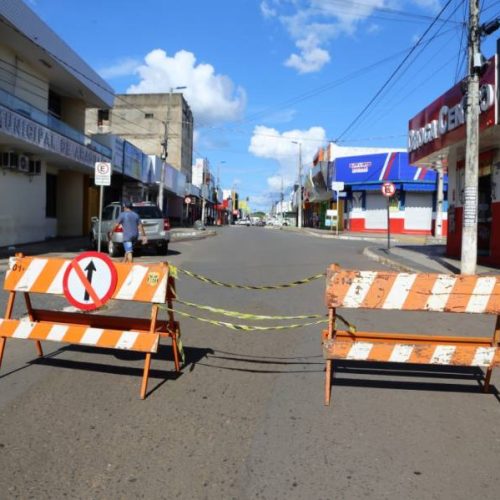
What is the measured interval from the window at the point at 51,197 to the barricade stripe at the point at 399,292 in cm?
2489

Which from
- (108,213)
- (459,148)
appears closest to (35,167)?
(108,213)

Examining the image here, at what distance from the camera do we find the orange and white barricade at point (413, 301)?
16.5 feet

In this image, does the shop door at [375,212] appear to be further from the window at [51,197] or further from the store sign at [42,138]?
the window at [51,197]

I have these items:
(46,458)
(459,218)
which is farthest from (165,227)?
(46,458)

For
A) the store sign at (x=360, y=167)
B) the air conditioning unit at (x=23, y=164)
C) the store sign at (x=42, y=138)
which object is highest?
the store sign at (x=360, y=167)

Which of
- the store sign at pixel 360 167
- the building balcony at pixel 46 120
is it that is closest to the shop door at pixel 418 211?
the store sign at pixel 360 167

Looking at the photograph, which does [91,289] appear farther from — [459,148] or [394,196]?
[394,196]

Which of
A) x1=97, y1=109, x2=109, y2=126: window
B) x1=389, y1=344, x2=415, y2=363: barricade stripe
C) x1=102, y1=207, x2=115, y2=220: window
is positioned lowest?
x1=389, y1=344, x2=415, y2=363: barricade stripe

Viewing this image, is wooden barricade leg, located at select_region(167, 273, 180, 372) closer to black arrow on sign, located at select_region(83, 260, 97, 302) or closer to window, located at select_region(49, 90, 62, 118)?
black arrow on sign, located at select_region(83, 260, 97, 302)

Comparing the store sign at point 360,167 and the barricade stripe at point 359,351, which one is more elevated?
the store sign at point 360,167

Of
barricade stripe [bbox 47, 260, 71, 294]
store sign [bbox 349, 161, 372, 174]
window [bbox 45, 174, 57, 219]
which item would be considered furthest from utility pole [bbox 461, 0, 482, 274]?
store sign [bbox 349, 161, 372, 174]

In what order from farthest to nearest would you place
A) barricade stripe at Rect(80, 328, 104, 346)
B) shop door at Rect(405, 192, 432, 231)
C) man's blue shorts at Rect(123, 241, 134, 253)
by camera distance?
shop door at Rect(405, 192, 432, 231), man's blue shorts at Rect(123, 241, 134, 253), barricade stripe at Rect(80, 328, 104, 346)

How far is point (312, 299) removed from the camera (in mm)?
11031

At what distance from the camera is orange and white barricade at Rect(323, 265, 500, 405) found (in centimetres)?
502
